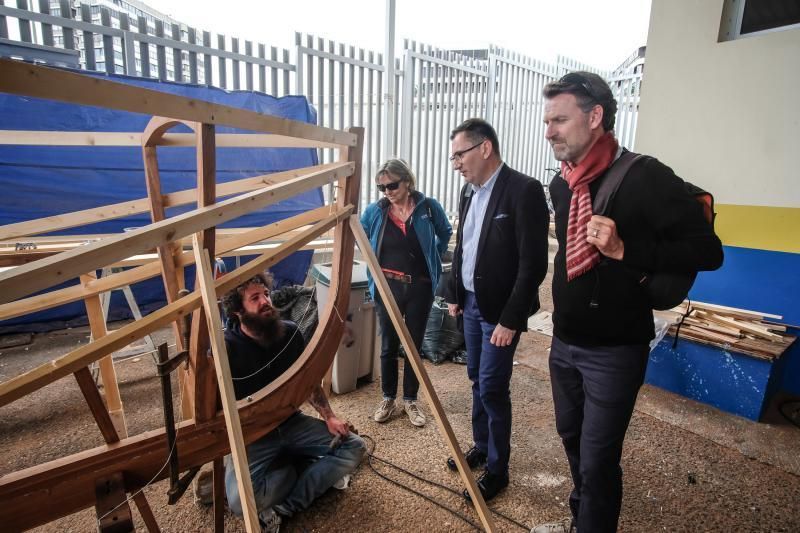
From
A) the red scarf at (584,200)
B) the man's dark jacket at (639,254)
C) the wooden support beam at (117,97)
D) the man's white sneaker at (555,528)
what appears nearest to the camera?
the wooden support beam at (117,97)

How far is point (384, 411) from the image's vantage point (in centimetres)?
313

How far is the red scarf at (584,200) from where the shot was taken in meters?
1.55

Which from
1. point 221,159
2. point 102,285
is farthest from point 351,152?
point 221,159

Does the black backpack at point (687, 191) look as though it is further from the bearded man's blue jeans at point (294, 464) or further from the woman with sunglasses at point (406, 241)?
the bearded man's blue jeans at point (294, 464)

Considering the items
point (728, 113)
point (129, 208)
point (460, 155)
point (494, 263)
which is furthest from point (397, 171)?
point (728, 113)

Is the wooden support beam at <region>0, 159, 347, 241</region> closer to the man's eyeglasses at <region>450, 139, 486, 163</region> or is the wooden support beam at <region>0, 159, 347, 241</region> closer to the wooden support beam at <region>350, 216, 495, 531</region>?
the wooden support beam at <region>350, 216, 495, 531</region>

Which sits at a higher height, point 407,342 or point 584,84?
point 584,84

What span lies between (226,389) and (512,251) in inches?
58.7

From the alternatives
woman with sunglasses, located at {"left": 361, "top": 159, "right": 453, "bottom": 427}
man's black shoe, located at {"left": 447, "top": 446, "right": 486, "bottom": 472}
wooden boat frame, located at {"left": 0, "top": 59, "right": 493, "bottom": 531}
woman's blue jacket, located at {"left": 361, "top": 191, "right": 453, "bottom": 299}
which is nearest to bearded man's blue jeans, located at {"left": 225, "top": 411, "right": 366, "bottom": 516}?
wooden boat frame, located at {"left": 0, "top": 59, "right": 493, "bottom": 531}

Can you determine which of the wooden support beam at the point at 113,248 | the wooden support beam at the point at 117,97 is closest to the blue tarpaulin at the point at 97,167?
the wooden support beam at the point at 117,97

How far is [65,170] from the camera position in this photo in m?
4.14

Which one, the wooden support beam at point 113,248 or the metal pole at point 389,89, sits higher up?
the metal pole at point 389,89

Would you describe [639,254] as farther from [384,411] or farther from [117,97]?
[384,411]

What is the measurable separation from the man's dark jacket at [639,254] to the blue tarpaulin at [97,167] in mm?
3806
